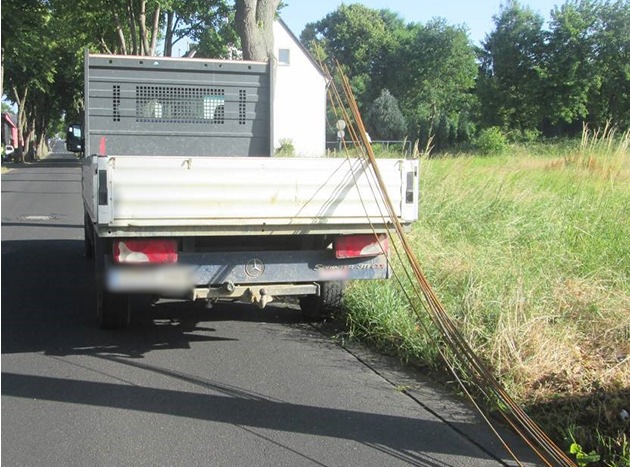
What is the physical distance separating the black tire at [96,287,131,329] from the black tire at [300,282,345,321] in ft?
5.49

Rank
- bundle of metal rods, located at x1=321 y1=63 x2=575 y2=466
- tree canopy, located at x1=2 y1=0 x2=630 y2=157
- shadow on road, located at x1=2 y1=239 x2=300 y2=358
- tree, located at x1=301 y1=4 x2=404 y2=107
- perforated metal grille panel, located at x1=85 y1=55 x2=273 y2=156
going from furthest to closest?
tree, located at x1=301 y1=4 x2=404 y2=107 < tree canopy, located at x1=2 y1=0 x2=630 y2=157 < perforated metal grille panel, located at x1=85 y1=55 x2=273 y2=156 < shadow on road, located at x1=2 y1=239 x2=300 y2=358 < bundle of metal rods, located at x1=321 y1=63 x2=575 y2=466

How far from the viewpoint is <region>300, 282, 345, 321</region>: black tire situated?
6.62 m

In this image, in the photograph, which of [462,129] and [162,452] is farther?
[462,129]

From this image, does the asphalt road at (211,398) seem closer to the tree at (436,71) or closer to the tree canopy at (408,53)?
the tree canopy at (408,53)

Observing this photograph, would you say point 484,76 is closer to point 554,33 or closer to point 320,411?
point 554,33

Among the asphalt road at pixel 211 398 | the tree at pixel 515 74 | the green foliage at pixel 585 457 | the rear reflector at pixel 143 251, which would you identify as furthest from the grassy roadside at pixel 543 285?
the tree at pixel 515 74

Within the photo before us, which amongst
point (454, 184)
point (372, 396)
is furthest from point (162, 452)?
point (454, 184)

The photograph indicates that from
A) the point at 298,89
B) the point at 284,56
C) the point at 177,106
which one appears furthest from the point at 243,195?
the point at 284,56

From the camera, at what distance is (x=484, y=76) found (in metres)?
58.6

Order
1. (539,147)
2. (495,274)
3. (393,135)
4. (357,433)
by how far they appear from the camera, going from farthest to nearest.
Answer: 1. (393,135)
2. (539,147)
3. (495,274)
4. (357,433)

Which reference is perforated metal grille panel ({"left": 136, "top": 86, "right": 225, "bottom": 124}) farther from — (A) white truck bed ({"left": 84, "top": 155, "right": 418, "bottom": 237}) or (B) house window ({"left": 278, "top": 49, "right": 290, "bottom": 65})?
(B) house window ({"left": 278, "top": 49, "right": 290, "bottom": 65})

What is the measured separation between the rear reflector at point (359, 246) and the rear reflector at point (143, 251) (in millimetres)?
1323

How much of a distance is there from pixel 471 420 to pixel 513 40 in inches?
2175

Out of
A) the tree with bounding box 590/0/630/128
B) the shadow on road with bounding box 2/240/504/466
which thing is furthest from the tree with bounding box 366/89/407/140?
the shadow on road with bounding box 2/240/504/466
